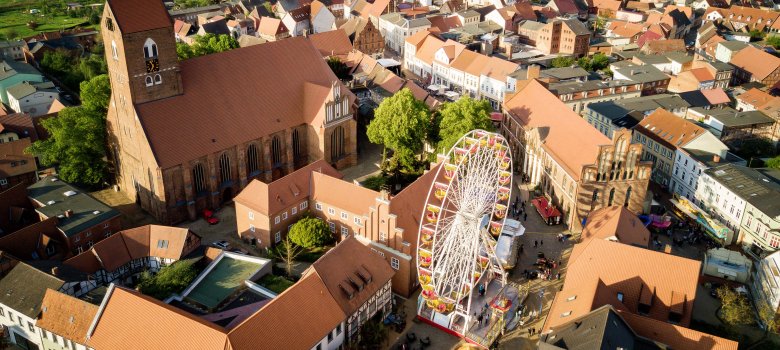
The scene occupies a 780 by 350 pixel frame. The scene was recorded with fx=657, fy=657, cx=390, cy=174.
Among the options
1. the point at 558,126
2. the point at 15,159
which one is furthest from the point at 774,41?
the point at 15,159

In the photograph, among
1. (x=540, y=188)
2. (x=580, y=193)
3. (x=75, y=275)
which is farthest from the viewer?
(x=540, y=188)

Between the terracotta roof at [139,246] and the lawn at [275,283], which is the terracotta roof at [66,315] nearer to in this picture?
the terracotta roof at [139,246]

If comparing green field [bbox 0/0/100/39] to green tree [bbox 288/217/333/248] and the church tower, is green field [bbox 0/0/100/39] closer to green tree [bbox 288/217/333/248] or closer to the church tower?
the church tower

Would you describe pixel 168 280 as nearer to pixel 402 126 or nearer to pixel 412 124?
pixel 402 126

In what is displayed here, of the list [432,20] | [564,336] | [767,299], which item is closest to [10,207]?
[564,336]

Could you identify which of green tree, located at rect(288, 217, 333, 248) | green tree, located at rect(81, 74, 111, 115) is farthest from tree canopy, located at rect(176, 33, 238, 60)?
green tree, located at rect(288, 217, 333, 248)

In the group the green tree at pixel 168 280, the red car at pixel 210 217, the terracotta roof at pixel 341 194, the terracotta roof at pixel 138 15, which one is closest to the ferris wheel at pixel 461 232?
the terracotta roof at pixel 341 194

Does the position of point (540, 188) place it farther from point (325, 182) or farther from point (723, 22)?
point (723, 22)
